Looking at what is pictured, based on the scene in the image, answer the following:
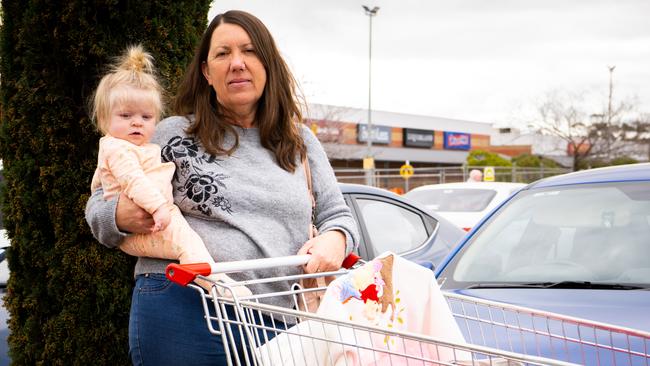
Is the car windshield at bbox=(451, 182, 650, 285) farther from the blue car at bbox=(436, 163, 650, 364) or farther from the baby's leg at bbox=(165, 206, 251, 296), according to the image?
the baby's leg at bbox=(165, 206, 251, 296)

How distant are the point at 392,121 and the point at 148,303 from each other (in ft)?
160

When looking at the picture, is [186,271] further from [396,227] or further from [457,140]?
[457,140]

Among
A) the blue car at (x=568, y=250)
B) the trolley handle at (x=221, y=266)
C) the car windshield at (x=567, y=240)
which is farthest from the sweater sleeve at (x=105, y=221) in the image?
the car windshield at (x=567, y=240)

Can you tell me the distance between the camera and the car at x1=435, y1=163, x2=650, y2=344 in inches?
133

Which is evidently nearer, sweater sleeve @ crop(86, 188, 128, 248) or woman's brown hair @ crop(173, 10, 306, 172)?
sweater sleeve @ crop(86, 188, 128, 248)

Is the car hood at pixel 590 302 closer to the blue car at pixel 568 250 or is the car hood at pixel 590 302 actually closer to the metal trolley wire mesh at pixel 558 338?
the blue car at pixel 568 250

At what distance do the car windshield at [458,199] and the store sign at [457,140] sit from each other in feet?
148

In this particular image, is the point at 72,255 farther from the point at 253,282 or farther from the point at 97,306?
the point at 253,282

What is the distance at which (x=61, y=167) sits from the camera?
3721mm

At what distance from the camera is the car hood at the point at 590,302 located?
3064mm

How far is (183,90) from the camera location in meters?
2.67

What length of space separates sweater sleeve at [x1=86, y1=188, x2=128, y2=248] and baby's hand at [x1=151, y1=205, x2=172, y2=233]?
0.15m

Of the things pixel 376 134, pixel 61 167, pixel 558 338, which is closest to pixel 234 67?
pixel 558 338

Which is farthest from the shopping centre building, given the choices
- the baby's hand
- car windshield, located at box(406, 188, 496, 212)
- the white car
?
the baby's hand
